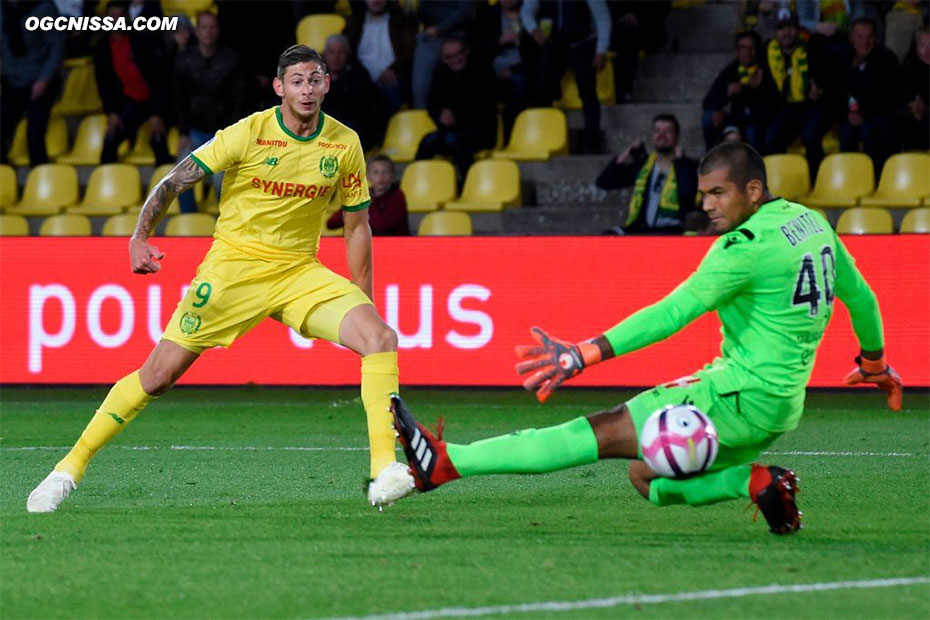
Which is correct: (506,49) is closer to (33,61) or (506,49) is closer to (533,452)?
(33,61)

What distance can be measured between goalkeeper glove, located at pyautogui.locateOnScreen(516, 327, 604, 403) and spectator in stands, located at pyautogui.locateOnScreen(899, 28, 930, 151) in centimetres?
1023

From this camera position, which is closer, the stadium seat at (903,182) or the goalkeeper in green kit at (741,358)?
the goalkeeper in green kit at (741,358)

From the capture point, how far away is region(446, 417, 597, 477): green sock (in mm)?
6023

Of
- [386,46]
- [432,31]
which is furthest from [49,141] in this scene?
[432,31]

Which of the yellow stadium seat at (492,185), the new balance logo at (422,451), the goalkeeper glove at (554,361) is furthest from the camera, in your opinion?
the yellow stadium seat at (492,185)

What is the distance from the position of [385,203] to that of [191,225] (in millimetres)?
2496

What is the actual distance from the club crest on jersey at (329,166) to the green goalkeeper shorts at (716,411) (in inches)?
79.0

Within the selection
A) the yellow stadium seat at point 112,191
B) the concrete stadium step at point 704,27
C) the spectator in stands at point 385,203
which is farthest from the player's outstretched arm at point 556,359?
the concrete stadium step at point 704,27

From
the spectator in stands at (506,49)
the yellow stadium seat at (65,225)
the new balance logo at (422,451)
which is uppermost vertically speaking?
the spectator in stands at (506,49)

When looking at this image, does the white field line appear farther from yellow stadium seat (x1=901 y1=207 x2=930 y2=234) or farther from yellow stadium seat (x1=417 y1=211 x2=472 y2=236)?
yellow stadium seat (x1=417 y1=211 x2=472 y2=236)

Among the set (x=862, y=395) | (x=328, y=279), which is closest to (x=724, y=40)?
(x=862, y=395)

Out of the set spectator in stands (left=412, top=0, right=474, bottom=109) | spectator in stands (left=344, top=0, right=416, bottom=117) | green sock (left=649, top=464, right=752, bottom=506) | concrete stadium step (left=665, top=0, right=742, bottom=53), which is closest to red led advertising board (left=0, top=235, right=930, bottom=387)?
spectator in stands (left=412, top=0, right=474, bottom=109)

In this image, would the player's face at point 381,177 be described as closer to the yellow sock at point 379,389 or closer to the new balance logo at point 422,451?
the yellow sock at point 379,389

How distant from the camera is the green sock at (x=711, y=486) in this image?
6254mm
